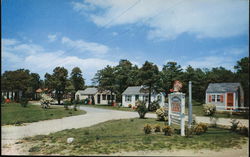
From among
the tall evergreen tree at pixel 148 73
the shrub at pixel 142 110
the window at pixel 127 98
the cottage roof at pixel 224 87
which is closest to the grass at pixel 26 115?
the shrub at pixel 142 110

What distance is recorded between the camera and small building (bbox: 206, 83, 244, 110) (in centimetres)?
2561

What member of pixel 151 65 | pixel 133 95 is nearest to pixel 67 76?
pixel 133 95

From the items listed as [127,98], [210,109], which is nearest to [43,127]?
[210,109]

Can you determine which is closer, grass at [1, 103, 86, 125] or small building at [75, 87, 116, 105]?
grass at [1, 103, 86, 125]

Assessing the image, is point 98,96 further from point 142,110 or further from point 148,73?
point 142,110

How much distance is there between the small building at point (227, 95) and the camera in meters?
25.6

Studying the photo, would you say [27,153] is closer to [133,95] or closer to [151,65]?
[151,65]

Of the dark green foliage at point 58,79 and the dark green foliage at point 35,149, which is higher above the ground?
the dark green foliage at point 58,79

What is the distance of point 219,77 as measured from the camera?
146ft

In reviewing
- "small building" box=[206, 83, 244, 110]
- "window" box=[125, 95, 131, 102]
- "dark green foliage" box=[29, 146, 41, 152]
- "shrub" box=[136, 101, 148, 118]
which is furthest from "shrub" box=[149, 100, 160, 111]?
"dark green foliage" box=[29, 146, 41, 152]

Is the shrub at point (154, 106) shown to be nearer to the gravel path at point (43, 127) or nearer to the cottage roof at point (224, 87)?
the cottage roof at point (224, 87)

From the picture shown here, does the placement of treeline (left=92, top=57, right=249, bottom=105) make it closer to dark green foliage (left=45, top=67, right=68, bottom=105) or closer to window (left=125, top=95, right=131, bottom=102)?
window (left=125, top=95, right=131, bottom=102)

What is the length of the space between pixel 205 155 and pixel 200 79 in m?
39.5

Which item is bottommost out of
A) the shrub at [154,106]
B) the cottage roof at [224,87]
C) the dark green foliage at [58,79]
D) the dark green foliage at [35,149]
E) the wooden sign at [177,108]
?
the shrub at [154,106]
